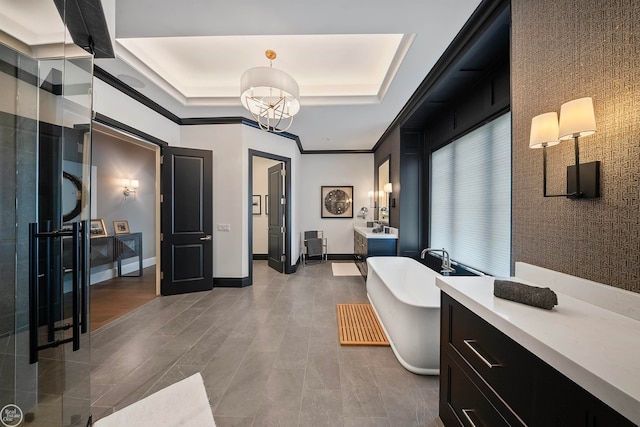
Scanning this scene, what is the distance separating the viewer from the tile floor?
162cm

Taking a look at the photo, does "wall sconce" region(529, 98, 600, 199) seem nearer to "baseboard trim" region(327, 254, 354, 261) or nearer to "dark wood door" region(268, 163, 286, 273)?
"dark wood door" region(268, 163, 286, 273)

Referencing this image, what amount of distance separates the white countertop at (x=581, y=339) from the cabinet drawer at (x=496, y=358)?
6 cm

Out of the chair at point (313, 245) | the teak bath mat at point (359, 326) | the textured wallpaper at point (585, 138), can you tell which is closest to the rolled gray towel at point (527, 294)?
the textured wallpaper at point (585, 138)

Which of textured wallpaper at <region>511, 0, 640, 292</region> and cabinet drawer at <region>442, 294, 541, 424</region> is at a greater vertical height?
textured wallpaper at <region>511, 0, 640, 292</region>

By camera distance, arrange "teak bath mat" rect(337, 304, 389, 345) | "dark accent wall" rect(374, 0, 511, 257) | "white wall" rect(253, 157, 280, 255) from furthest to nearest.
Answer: "white wall" rect(253, 157, 280, 255) → "teak bath mat" rect(337, 304, 389, 345) → "dark accent wall" rect(374, 0, 511, 257)

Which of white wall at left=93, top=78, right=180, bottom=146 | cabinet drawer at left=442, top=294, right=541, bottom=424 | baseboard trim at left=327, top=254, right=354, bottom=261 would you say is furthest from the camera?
baseboard trim at left=327, top=254, right=354, bottom=261

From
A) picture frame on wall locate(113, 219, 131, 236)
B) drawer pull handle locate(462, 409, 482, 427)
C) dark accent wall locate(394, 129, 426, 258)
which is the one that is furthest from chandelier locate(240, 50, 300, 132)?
picture frame on wall locate(113, 219, 131, 236)

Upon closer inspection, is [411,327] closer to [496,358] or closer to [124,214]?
[496,358]

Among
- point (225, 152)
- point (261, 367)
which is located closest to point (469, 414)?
Answer: point (261, 367)

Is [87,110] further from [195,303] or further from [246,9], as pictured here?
[195,303]

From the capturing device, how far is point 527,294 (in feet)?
3.50

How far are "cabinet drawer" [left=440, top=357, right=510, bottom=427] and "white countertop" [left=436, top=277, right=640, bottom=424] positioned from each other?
0.39m

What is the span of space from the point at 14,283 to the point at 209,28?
2.35 m

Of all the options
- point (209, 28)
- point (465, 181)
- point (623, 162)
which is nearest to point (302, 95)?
point (209, 28)
